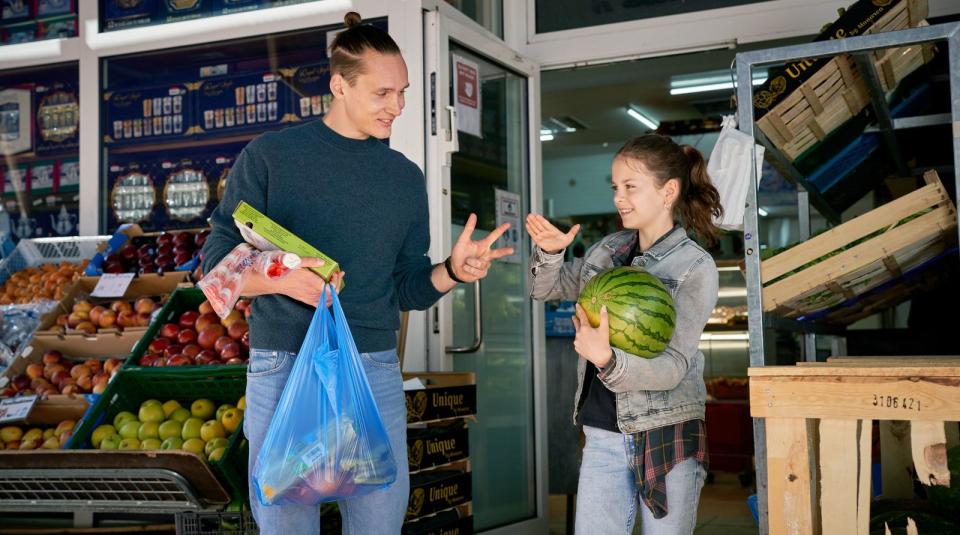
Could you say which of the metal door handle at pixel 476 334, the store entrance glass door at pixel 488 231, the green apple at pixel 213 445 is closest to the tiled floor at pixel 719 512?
the store entrance glass door at pixel 488 231

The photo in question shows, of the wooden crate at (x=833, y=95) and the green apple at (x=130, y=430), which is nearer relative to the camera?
the wooden crate at (x=833, y=95)

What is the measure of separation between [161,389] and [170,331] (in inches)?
10.9

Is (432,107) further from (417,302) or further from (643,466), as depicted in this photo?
(643,466)

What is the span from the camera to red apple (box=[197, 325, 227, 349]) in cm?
392

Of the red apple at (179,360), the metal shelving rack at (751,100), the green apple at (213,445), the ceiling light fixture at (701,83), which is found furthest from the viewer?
the ceiling light fixture at (701,83)

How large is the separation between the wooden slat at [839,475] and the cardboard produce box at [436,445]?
156cm

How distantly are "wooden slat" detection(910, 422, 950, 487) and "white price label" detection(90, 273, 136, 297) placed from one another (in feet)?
11.0

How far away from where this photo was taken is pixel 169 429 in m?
3.57

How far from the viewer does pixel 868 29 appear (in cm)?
302

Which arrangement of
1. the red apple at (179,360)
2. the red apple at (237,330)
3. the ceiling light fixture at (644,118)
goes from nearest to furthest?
the red apple at (179,360) → the red apple at (237,330) → the ceiling light fixture at (644,118)

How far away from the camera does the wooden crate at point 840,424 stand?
2.29 metres

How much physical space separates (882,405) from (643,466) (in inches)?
22.8

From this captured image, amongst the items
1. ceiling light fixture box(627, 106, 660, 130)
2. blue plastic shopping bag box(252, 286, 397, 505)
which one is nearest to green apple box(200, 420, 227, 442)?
blue plastic shopping bag box(252, 286, 397, 505)

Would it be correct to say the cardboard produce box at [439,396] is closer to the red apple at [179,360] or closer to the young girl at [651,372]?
the red apple at [179,360]
